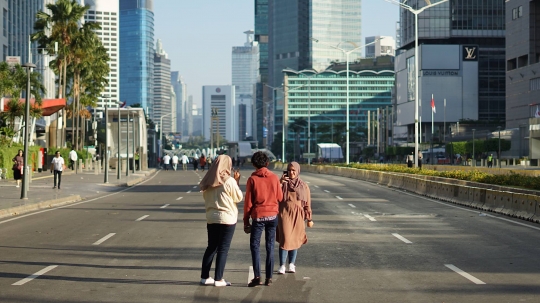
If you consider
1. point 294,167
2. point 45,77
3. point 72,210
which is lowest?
point 72,210

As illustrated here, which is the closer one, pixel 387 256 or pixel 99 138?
pixel 387 256

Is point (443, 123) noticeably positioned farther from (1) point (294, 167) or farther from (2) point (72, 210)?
(1) point (294, 167)

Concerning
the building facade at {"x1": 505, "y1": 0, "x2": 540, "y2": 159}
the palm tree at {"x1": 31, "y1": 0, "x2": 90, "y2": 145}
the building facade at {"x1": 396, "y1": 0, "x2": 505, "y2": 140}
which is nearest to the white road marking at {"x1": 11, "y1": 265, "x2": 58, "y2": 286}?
the palm tree at {"x1": 31, "y1": 0, "x2": 90, "y2": 145}

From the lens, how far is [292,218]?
1305 centimetres

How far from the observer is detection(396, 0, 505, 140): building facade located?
18100 centimetres

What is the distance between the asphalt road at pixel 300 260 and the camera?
11367 mm

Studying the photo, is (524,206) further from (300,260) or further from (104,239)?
(104,239)

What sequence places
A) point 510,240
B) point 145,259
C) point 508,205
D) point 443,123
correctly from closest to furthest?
point 145,259 < point 510,240 < point 508,205 < point 443,123

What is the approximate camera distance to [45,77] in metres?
112

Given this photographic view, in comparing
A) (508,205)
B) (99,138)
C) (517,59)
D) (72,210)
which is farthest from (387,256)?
(517,59)

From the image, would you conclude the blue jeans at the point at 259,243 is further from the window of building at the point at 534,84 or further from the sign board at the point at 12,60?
the window of building at the point at 534,84

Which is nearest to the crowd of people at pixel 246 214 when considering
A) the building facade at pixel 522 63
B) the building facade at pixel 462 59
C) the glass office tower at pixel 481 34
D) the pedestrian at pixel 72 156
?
the pedestrian at pixel 72 156

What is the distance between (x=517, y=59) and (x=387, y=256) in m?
128

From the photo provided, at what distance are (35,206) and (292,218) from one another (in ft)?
61.9
